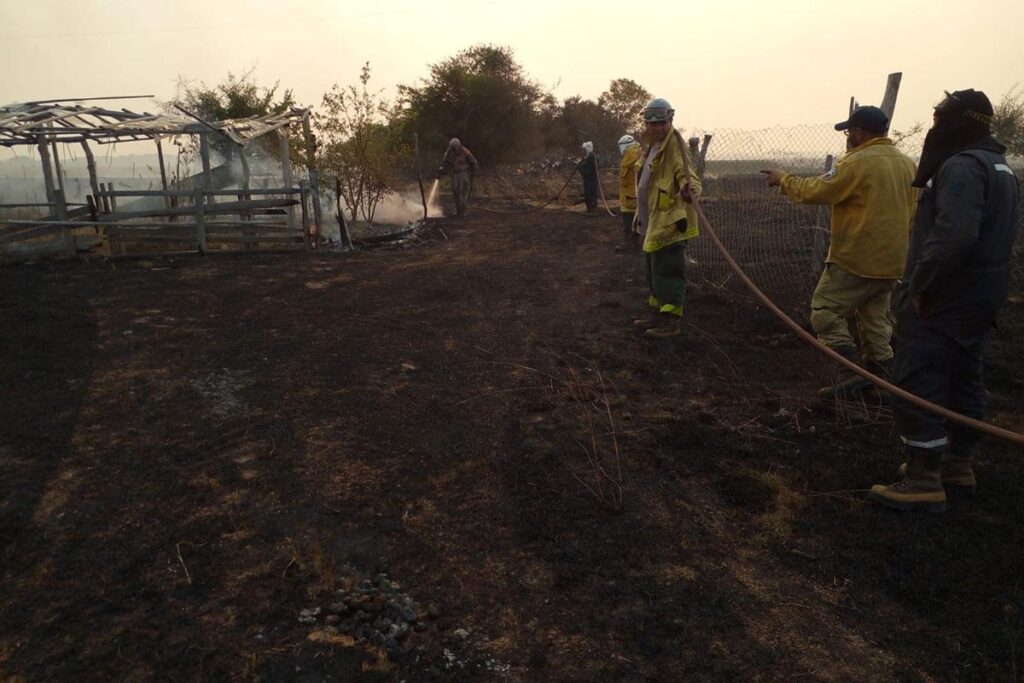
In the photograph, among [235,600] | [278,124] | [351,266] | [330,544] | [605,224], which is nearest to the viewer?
[235,600]

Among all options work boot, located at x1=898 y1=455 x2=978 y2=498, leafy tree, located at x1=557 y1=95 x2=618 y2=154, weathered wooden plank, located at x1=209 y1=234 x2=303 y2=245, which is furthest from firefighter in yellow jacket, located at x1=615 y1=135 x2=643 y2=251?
leafy tree, located at x1=557 y1=95 x2=618 y2=154

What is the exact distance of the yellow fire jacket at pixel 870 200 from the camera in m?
3.64

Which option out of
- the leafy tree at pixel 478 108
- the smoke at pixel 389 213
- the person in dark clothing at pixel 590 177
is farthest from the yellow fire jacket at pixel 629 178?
the leafy tree at pixel 478 108

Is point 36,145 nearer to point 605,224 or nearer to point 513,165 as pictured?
point 605,224

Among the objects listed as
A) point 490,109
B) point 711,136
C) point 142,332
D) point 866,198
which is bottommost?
point 142,332

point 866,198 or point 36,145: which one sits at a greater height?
point 36,145

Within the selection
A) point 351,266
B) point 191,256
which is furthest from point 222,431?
point 191,256

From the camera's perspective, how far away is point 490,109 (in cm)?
2514

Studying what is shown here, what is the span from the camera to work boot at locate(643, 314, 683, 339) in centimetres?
541

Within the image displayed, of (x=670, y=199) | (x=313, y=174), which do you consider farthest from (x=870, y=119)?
(x=313, y=174)

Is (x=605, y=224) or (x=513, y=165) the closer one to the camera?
(x=605, y=224)

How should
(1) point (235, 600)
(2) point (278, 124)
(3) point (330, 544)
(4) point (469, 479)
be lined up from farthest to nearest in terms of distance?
(2) point (278, 124), (4) point (469, 479), (3) point (330, 544), (1) point (235, 600)

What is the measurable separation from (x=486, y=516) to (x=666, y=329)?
119 inches

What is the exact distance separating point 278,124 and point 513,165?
15236 mm
